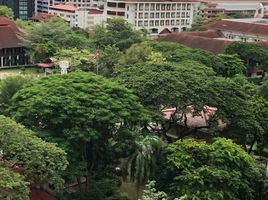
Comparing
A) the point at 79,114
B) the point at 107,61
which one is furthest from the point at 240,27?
the point at 79,114

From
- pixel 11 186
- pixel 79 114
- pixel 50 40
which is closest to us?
pixel 11 186

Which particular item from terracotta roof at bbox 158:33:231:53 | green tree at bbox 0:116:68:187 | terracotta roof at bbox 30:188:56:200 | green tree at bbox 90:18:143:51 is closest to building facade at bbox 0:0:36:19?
green tree at bbox 90:18:143:51

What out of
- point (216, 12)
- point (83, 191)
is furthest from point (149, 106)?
point (216, 12)

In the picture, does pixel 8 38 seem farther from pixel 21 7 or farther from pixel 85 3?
pixel 85 3

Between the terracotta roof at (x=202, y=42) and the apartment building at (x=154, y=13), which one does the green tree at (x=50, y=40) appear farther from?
the apartment building at (x=154, y=13)

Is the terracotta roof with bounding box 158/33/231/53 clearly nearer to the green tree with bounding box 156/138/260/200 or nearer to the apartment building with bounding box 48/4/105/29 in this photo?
the apartment building with bounding box 48/4/105/29

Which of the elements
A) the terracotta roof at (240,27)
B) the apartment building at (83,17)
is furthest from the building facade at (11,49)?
the terracotta roof at (240,27)
